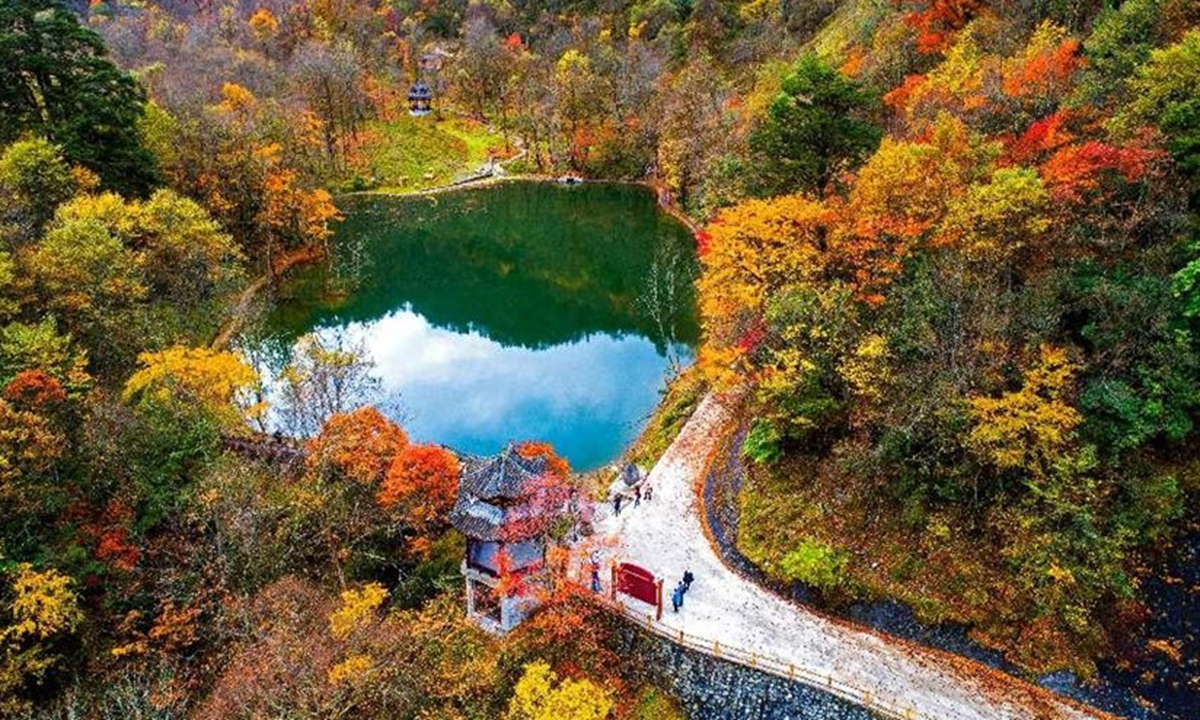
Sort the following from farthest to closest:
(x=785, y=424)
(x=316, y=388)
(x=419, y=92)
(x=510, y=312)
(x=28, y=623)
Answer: (x=419, y=92)
(x=510, y=312)
(x=316, y=388)
(x=785, y=424)
(x=28, y=623)

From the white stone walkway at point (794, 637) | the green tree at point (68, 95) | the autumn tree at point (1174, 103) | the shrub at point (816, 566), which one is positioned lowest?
the white stone walkway at point (794, 637)

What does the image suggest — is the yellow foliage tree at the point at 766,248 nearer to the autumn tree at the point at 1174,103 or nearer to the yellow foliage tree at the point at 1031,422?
the yellow foliage tree at the point at 1031,422

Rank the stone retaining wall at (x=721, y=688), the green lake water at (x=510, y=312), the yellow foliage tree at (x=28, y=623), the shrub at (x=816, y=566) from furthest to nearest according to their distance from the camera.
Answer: the green lake water at (x=510, y=312) < the shrub at (x=816, y=566) < the yellow foliage tree at (x=28, y=623) < the stone retaining wall at (x=721, y=688)

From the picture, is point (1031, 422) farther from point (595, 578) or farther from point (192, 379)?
point (192, 379)

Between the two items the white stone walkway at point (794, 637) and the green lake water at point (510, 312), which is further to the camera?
the green lake water at point (510, 312)

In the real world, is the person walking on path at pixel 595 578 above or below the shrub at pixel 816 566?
below

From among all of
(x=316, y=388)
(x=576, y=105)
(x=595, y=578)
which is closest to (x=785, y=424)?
(x=595, y=578)

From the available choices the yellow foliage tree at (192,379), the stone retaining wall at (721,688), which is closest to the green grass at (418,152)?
the yellow foliage tree at (192,379)
